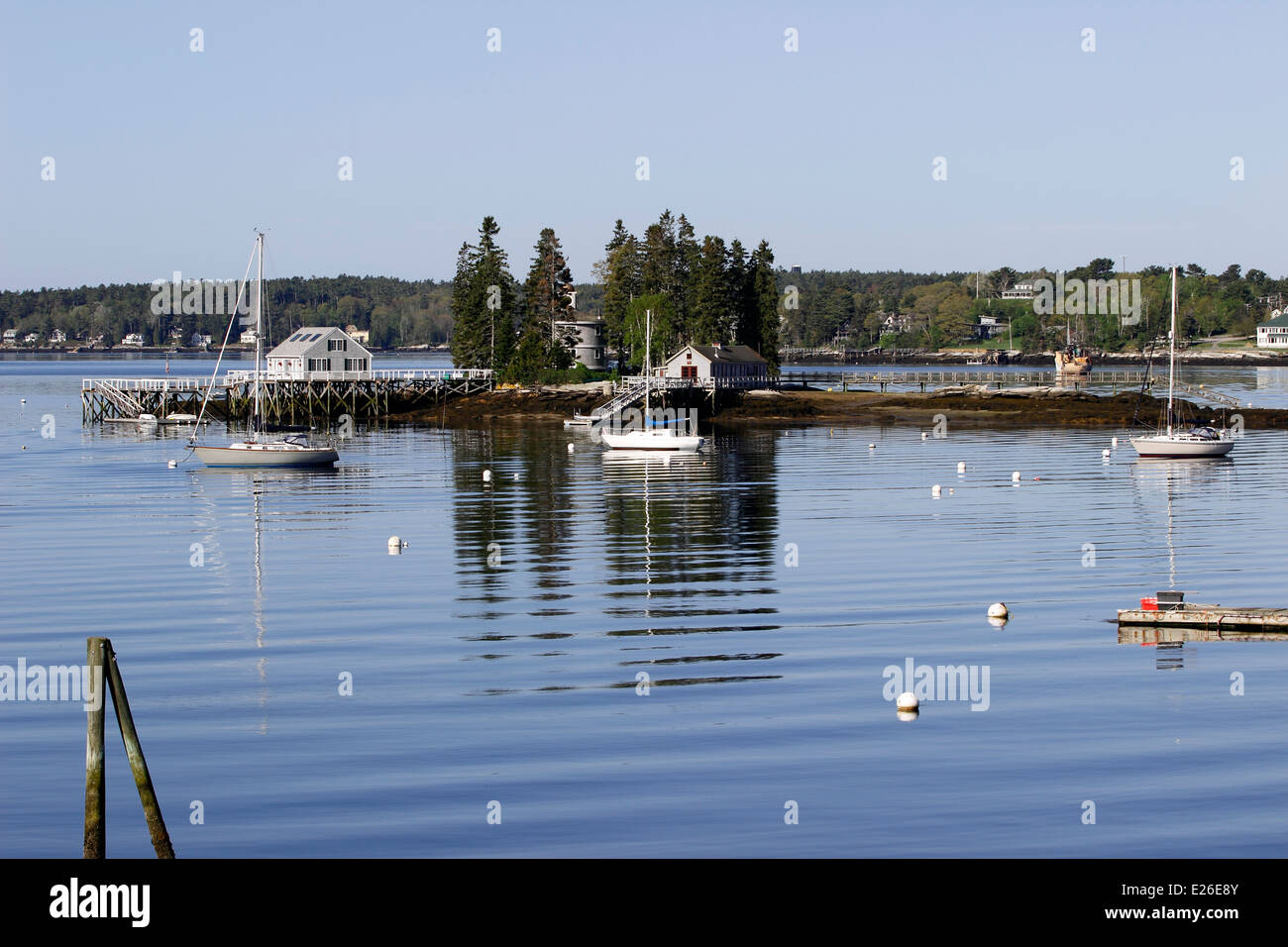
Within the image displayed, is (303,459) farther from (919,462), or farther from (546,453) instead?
(919,462)

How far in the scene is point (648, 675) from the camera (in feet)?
96.1

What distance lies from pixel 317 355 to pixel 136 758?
127 metres

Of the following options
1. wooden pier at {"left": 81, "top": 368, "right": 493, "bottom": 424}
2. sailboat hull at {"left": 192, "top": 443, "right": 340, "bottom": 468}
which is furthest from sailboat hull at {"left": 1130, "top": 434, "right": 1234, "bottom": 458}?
wooden pier at {"left": 81, "top": 368, "right": 493, "bottom": 424}

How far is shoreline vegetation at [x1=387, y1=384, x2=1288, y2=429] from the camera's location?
405ft

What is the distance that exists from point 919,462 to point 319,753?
6638cm

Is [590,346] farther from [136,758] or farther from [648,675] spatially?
[136,758]

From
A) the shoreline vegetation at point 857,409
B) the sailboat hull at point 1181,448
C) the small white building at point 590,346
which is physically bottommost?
the sailboat hull at point 1181,448

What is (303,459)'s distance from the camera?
80375 mm

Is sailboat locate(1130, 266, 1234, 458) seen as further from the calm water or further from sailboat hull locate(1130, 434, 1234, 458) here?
the calm water

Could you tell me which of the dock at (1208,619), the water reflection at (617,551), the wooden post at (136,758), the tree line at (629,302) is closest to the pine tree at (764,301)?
the tree line at (629,302)

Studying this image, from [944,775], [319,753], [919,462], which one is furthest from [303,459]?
[944,775]

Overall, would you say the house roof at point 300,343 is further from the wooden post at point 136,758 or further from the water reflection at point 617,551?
the wooden post at point 136,758

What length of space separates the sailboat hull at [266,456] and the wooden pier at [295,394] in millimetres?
47730

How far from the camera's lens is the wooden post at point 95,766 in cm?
1525
